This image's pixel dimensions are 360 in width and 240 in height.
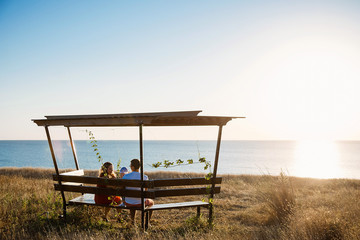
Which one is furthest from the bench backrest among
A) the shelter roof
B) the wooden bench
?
the shelter roof

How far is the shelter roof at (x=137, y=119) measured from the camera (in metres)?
5.13

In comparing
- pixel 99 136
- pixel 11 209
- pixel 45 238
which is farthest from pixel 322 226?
pixel 11 209

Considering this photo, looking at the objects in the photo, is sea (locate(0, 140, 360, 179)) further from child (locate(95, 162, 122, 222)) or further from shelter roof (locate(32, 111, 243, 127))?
shelter roof (locate(32, 111, 243, 127))

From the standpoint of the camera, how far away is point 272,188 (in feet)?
23.0

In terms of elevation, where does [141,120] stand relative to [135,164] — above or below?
above

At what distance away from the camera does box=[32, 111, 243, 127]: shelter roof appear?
513 cm

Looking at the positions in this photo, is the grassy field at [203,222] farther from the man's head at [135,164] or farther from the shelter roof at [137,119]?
the shelter roof at [137,119]

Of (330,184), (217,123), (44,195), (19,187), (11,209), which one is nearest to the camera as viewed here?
(217,123)

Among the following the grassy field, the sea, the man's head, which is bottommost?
the sea

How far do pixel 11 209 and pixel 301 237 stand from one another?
22.7 feet

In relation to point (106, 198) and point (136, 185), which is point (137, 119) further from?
point (106, 198)

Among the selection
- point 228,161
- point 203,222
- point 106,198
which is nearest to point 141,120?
point 106,198

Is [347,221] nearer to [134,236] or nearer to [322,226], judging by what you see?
[322,226]

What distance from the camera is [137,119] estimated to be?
532cm
